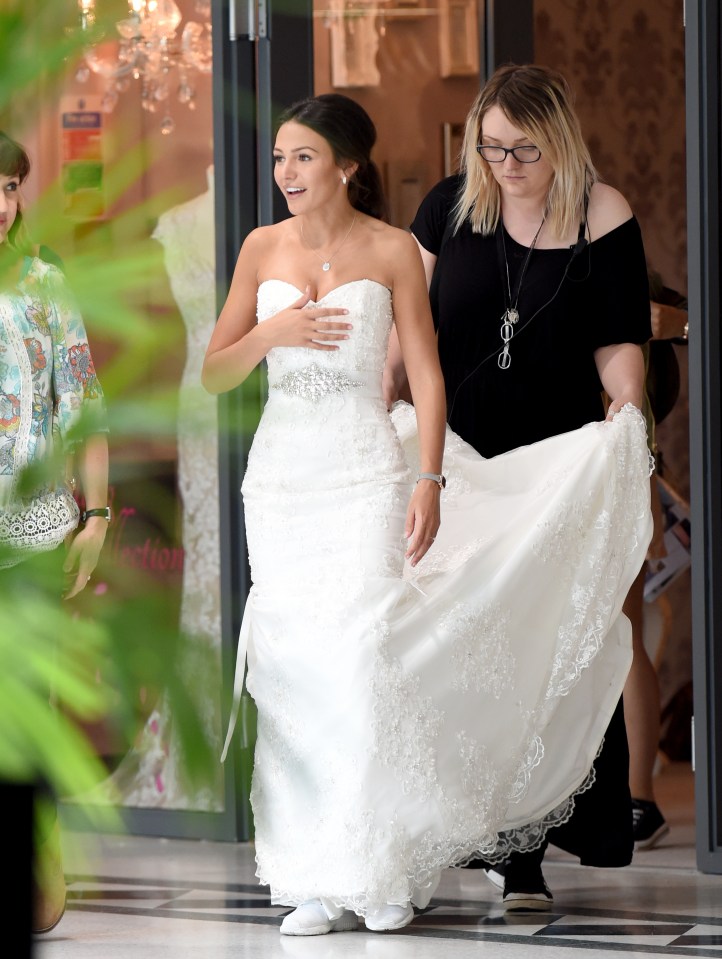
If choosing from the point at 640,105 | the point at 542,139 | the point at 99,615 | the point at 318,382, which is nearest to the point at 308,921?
the point at 318,382

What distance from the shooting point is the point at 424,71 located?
400cm

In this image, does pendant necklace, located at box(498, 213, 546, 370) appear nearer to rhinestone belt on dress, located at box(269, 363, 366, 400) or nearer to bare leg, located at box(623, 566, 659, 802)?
rhinestone belt on dress, located at box(269, 363, 366, 400)

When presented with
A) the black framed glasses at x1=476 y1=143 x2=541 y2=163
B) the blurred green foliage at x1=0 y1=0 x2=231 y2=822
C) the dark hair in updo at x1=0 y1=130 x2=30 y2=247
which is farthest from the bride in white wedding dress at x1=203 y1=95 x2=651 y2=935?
the blurred green foliage at x1=0 y1=0 x2=231 y2=822

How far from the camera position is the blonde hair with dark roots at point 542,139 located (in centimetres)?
A: 311

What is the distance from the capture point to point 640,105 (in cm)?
587

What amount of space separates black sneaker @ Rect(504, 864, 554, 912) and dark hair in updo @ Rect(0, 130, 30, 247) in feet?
9.04

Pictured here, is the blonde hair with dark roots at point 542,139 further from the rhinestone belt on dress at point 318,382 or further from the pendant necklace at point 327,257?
the rhinestone belt on dress at point 318,382

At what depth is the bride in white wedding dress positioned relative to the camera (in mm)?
2936

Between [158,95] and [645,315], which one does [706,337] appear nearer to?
[645,315]

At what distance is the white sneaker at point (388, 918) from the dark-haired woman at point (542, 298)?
335 mm

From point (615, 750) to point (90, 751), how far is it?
9.40 feet

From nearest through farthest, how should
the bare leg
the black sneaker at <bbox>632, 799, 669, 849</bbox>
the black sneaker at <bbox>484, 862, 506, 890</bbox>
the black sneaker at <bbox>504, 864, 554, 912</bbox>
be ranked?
the black sneaker at <bbox>504, 864, 554, 912</bbox> → the black sneaker at <bbox>484, 862, 506, 890</bbox> → the black sneaker at <bbox>632, 799, 669, 849</bbox> → the bare leg

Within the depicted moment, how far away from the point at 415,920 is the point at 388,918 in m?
→ 0.23

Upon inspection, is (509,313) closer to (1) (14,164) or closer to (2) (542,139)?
(2) (542,139)
